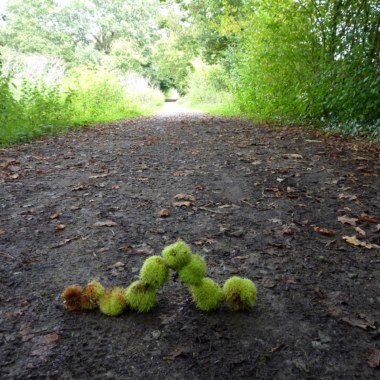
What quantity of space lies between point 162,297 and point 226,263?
55 cm

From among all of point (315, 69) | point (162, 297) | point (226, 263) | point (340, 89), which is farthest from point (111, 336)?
point (315, 69)

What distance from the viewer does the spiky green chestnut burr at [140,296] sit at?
168 cm

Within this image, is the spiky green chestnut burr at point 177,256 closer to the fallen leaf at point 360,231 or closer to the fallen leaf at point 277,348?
the fallen leaf at point 277,348

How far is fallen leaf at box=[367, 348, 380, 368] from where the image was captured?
56.2 inches

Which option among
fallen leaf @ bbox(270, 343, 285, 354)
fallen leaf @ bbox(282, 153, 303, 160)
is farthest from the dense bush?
fallen leaf @ bbox(270, 343, 285, 354)

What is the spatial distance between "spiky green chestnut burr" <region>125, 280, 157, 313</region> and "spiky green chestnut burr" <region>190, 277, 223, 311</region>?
8.7 inches

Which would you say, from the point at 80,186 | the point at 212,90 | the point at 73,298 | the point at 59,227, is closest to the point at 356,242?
the point at 73,298

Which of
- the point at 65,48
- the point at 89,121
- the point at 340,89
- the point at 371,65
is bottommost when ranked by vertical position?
the point at 89,121

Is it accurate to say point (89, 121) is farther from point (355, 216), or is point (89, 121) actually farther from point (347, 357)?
point (347, 357)

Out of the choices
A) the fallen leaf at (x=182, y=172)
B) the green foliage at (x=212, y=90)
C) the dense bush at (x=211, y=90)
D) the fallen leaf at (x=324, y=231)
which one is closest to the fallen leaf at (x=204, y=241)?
the fallen leaf at (x=324, y=231)

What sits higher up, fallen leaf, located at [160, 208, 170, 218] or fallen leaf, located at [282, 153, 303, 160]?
fallen leaf, located at [282, 153, 303, 160]

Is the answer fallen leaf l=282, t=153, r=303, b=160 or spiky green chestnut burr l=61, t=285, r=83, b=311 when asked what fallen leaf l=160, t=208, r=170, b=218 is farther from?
fallen leaf l=282, t=153, r=303, b=160

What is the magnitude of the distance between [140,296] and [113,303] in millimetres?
142

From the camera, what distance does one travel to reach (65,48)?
120ft
